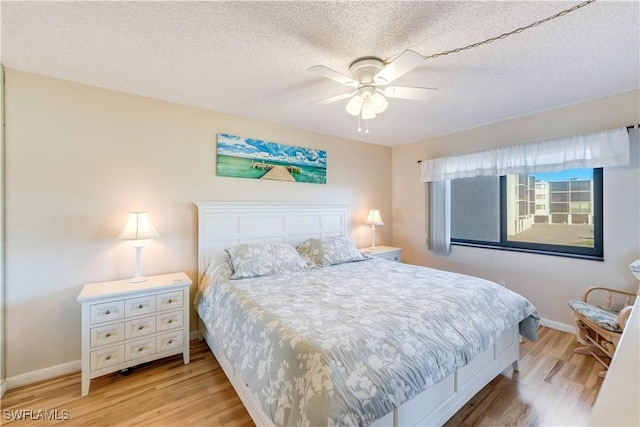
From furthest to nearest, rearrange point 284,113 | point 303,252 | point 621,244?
point 303,252, point 284,113, point 621,244

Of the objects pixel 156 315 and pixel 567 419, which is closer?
pixel 567 419

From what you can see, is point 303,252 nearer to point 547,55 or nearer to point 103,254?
point 103,254

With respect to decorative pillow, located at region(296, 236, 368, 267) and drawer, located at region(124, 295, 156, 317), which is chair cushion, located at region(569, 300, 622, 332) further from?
drawer, located at region(124, 295, 156, 317)

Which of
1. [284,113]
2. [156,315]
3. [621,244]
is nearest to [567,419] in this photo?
[621,244]

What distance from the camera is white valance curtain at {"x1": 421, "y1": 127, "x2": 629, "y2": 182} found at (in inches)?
100

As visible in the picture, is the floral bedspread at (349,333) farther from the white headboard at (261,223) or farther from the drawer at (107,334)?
the drawer at (107,334)

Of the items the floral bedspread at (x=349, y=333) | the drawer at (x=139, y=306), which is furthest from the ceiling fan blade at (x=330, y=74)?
the drawer at (x=139, y=306)

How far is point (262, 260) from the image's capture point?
8.73 feet

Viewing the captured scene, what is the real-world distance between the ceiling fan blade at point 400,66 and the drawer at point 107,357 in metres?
2.79

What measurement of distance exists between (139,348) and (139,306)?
335 mm

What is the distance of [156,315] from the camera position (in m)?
2.26

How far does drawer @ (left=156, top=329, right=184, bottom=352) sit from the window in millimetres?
3571

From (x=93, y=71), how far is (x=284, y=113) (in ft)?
5.40

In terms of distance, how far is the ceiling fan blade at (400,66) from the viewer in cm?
156
